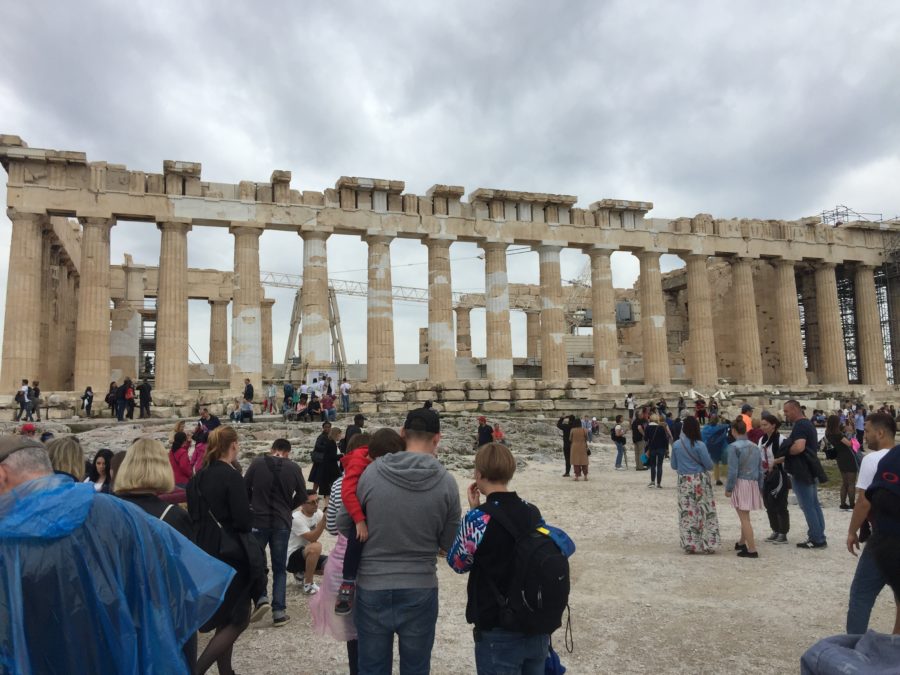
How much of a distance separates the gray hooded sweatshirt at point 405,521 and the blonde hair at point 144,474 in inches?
42.5

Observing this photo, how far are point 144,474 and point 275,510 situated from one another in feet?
6.75

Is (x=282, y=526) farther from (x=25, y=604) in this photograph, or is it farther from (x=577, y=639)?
(x=25, y=604)

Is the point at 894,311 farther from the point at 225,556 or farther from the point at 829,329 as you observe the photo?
the point at 225,556

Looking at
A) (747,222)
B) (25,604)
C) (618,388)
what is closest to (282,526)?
(25,604)

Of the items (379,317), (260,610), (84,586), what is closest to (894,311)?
(379,317)

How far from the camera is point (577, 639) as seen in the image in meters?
5.19

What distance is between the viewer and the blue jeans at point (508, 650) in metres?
3.15

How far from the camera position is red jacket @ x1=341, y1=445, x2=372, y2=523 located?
11.7 ft

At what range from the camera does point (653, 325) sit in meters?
31.2

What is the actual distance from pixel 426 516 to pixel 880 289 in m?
42.8

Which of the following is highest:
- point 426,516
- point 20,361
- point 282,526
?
point 20,361

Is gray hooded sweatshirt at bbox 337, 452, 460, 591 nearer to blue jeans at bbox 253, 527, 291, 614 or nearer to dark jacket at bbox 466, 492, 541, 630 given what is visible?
dark jacket at bbox 466, 492, 541, 630

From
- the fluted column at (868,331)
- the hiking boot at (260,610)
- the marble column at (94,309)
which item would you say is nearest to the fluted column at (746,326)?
the fluted column at (868,331)

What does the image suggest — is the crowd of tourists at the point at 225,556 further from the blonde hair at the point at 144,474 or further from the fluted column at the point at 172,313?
the fluted column at the point at 172,313
